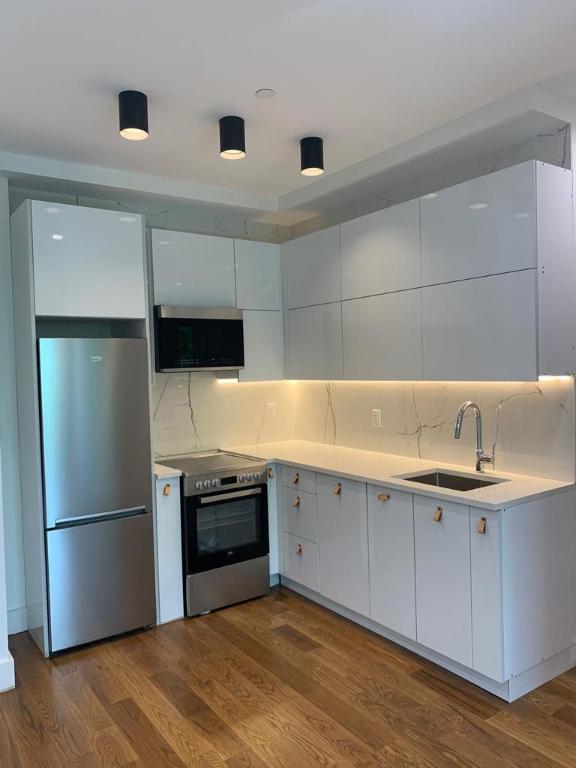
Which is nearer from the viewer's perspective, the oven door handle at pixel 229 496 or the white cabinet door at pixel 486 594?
the white cabinet door at pixel 486 594

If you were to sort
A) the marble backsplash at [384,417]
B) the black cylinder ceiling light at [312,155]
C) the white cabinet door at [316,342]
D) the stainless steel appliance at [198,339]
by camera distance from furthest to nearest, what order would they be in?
the white cabinet door at [316,342] < the stainless steel appliance at [198,339] < the black cylinder ceiling light at [312,155] < the marble backsplash at [384,417]

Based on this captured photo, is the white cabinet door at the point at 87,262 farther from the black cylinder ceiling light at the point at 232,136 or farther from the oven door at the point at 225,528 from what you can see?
the oven door at the point at 225,528

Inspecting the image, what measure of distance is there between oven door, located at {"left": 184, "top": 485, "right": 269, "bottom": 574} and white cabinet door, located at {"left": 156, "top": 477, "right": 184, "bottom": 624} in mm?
62

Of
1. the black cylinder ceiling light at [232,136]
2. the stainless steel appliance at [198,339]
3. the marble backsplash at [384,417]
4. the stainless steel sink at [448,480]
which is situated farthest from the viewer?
the stainless steel appliance at [198,339]

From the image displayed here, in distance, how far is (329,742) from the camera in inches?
93.4

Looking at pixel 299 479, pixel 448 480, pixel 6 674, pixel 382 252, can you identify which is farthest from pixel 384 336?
pixel 6 674

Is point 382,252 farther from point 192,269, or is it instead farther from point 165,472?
point 165,472

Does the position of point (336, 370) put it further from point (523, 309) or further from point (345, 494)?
point (523, 309)

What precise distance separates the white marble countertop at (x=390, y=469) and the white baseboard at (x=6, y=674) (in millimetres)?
1811

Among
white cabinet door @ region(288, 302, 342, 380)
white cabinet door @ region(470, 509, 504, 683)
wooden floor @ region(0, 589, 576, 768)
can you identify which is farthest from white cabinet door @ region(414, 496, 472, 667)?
white cabinet door @ region(288, 302, 342, 380)

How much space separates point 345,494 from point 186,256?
6.11ft

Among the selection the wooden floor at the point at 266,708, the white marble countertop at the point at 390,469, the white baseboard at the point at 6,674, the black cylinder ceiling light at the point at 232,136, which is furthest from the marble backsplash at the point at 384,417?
the black cylinder ceiling light at the point at 232,136

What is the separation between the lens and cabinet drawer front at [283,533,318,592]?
3.65 meters

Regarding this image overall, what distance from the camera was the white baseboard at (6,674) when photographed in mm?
2834
